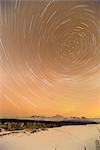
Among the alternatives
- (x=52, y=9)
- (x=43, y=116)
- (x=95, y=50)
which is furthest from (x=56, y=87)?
(x=52, y=9)

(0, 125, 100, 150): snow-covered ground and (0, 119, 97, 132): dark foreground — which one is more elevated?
(0, 119, 97, 132): dark foreground

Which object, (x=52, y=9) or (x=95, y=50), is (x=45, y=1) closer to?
(x=52, y=9)

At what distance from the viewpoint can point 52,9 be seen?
1.83 metres

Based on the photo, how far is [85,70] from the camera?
72.7 inches

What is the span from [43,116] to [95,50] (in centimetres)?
46

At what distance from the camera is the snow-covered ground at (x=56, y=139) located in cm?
176

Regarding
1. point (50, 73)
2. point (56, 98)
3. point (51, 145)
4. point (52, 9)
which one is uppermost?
point (52, 9)

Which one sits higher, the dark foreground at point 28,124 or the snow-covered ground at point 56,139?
the dark foreground at point 28,124

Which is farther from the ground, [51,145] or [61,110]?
[61,110]

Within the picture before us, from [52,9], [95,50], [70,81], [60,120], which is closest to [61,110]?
[60,120]

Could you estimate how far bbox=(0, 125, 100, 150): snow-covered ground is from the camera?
176cm

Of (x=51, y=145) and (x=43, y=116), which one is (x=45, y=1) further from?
Answer: (x=51, y=145)

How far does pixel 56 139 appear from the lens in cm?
180

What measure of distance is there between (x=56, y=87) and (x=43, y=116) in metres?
0.17
